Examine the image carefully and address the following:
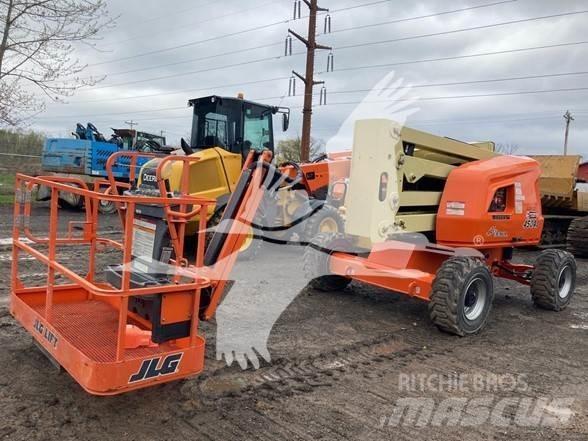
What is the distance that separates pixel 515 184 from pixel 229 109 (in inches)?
215

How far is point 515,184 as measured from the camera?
6.18m

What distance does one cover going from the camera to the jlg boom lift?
3.34m

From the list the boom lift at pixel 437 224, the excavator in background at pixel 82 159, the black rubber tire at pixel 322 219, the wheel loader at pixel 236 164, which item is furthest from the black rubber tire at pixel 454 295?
the excavator in background at pixel 82 159

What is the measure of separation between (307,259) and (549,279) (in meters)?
3.02

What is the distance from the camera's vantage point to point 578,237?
1202 cm

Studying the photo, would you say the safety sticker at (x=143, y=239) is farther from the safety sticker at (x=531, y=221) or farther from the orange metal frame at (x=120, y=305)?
the safety sticker at (x=531, y=221)

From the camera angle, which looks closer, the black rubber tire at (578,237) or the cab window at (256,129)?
the cab window at (256,129)

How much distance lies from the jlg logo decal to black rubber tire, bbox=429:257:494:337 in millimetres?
2866

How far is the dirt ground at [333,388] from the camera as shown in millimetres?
3219

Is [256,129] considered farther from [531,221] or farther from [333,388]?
[333,388]

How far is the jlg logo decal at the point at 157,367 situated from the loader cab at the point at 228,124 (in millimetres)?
6538

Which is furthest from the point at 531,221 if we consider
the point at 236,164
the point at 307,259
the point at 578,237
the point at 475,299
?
the point at 578,237

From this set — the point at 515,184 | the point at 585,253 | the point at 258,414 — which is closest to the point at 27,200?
the point at 258,414

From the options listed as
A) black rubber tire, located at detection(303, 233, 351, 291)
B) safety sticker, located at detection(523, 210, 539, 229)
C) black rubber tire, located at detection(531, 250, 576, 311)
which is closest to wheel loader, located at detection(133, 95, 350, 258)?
black rubber tire, located at detection(303, 233, 351, 291)
